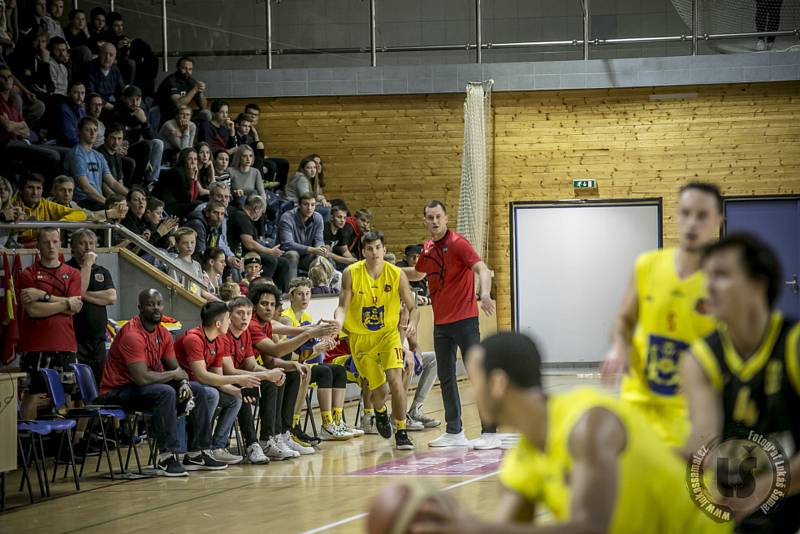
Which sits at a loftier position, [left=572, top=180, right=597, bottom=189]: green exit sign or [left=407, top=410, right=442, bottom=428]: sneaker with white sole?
[left=572, top=180, right=597, bottom=189]: green exit sign

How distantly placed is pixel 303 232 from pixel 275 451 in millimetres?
5478

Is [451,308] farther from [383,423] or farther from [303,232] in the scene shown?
[303,232]

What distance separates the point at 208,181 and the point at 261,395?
4940 mm

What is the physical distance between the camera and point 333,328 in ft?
34.1

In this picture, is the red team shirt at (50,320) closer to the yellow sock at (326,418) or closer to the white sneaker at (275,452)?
the white sneaker at (275,452)

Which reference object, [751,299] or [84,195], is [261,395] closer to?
[84,195]

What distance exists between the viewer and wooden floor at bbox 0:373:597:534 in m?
7.38

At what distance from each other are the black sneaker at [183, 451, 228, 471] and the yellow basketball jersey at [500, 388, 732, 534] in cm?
693

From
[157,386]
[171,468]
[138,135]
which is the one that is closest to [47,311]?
[157,386]

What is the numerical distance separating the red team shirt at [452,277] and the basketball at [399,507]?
295 inches

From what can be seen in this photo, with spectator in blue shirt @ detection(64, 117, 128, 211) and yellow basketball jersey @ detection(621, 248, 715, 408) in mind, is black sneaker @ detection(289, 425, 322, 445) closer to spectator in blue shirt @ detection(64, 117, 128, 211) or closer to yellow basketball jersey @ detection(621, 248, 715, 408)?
spectator in blue shirt @ detection(64, 117, 128, 211)

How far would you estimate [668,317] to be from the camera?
4887 mm

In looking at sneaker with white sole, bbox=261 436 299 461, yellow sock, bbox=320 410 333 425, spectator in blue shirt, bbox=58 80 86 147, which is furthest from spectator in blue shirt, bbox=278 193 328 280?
sneaker with white sole, bbox=261 436 299 461

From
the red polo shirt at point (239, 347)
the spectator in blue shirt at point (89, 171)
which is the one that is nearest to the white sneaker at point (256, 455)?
the red polo shirt at point (239, 347)
